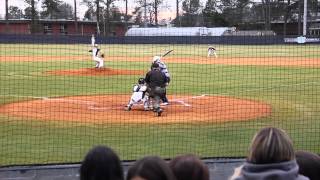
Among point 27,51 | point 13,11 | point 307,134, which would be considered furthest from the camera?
point 13,11

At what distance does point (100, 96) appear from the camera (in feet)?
58.9

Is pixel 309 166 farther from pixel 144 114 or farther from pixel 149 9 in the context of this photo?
pixel 149 9

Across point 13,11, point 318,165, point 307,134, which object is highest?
point 13,11

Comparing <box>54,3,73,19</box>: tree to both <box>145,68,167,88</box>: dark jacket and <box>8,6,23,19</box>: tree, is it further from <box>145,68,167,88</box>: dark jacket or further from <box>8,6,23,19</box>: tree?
<box>145,68,167,88</box>: dark jacket

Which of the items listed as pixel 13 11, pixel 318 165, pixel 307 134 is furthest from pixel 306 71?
pixel 13 11

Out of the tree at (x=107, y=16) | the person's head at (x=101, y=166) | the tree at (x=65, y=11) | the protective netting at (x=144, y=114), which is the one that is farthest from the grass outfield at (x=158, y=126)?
the tree at (x=65, y=11)

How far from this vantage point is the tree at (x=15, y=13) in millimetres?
80744

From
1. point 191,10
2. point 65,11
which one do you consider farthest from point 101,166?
point 65,11

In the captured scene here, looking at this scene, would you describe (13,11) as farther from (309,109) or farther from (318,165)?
(318,165)

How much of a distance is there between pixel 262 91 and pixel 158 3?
224ft

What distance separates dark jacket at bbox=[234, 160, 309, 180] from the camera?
3604 millimetres

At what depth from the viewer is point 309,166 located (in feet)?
12.6

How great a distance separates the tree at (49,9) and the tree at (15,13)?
126 inches

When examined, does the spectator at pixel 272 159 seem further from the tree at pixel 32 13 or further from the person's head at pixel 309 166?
the tree at pixel 32 13
